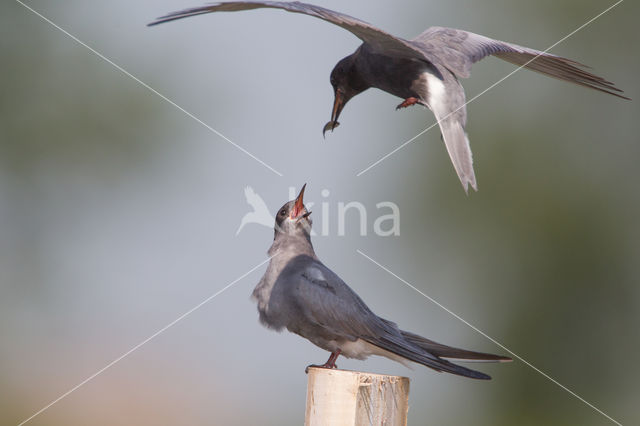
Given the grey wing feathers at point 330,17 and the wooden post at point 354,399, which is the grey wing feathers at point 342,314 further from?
the grey wing feathers at point 330,17

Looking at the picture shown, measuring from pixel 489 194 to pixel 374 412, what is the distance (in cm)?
1483

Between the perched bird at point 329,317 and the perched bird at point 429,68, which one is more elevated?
the perched bird at point 429,68

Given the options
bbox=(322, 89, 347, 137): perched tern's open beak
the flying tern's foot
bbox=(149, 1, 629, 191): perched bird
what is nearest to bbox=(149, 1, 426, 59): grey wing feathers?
bbox=(149, 1, 629, 191): perched bird

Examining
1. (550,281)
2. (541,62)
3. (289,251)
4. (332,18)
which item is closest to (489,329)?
(550,281)

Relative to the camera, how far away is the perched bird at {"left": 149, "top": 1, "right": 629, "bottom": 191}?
6.20 metres

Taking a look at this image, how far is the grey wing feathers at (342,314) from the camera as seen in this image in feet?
19.7

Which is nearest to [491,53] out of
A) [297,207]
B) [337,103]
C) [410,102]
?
[410,102]

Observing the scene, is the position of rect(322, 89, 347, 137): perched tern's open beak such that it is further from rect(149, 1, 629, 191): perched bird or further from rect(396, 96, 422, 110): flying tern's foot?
rect(396, 96, 422, 110): flying tern's foot

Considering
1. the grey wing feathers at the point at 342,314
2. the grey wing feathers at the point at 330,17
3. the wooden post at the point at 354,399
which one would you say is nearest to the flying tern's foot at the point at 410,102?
the grey wing feathers at the point at 330,17

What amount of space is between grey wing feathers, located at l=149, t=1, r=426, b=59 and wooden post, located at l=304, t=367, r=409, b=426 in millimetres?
2339

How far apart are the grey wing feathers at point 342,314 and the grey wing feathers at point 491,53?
214 centimetres

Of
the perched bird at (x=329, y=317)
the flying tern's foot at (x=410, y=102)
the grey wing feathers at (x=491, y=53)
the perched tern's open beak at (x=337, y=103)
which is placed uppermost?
the grey wing feathers at (x=491, y=53)

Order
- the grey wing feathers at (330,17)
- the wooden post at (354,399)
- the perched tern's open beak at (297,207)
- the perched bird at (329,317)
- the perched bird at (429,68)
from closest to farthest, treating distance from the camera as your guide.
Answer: the wooden post at (354,399) → the grey wing feathers at (330,17) → the perched bird at (329,317) → the perched bird at (429,68) → the perched tern's open beak at (297,207)

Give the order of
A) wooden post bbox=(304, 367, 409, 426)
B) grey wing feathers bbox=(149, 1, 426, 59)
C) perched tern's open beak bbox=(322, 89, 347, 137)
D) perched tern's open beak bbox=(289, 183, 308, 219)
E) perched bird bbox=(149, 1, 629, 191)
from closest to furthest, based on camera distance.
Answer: wooden post bbox=(304, 367, 409, 426), grey wing feathers bbox=(149, 1, 426, 59), perched bird bbox=(149, 1, 629, 191), perched tern's open beak bbox=(289, 183, 308, 219), perched tern's open beak bbox=(322, 89, 347, 137)
